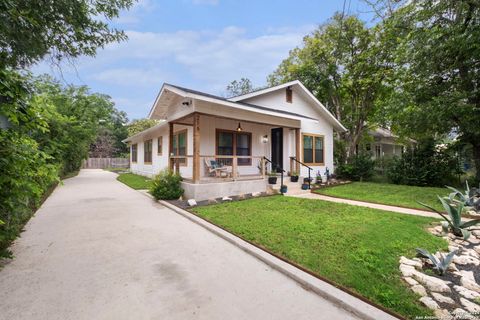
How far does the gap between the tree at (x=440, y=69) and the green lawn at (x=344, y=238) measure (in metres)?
5.34

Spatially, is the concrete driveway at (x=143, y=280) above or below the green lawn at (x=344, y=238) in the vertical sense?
below

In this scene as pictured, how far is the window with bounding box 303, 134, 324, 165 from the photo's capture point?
490 inches

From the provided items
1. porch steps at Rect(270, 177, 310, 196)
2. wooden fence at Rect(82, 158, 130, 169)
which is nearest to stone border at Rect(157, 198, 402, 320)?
porch steps at Rect(270, 177, 310, 196)

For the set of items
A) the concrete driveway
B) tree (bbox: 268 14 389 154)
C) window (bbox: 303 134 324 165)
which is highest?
tree (bbox: 268 14 389 154)

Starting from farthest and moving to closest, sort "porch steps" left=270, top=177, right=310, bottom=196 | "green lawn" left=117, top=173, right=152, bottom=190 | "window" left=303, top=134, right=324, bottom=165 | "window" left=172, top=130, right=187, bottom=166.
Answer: "window" left=303, top=134, right=324, bottom=165 < "green lawn" left=117, top=173, right=152, bottom=190 < "window" left=172, top=130, right=187, bottom=166 < "porch steps" left=270, top=177, right=310, bottom=196

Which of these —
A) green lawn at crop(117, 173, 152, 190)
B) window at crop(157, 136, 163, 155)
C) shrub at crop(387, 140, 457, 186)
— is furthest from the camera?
window at crop(157, 136, 163, 155)

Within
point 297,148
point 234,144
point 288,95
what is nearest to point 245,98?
point 234,144

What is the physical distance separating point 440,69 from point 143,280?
39.7 feet

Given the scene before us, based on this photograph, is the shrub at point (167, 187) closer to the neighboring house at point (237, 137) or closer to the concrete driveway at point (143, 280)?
the neighboring house at point (237, 137)

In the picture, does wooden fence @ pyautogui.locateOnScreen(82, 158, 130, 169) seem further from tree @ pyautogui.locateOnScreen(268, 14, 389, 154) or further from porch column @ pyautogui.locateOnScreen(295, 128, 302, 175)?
porch column @ pyautogui.locateOnScreen(295, 128, 302, 175)

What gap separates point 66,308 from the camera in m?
2.39

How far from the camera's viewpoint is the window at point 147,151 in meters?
16.6

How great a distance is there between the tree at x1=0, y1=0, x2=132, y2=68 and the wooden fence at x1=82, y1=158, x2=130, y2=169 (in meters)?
34.0

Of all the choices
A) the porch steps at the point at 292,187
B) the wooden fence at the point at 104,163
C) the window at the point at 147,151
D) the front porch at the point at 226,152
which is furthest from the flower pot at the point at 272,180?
the wooden fence at the point at 104,163
